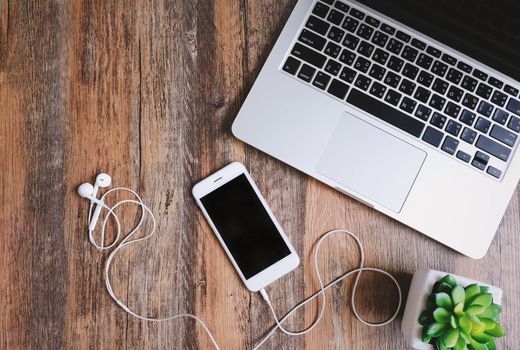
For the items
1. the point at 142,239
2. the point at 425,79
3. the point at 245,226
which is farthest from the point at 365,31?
the point at 142,239

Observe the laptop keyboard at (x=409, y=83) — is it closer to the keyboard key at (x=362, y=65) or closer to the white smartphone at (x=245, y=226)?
the keyboard key at (x=362, y=65)

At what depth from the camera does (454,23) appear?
0.81 m

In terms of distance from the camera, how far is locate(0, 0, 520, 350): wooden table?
851mm

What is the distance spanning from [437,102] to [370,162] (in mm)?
140

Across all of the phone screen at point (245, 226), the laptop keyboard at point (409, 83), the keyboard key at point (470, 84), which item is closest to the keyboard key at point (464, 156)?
the laptop keyboard at point (409, 83)

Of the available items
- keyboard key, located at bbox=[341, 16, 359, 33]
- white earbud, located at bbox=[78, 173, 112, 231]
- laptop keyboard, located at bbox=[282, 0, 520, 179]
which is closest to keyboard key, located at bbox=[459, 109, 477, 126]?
laptop keyboard, located at bbox=[282, 0, 520, 179]

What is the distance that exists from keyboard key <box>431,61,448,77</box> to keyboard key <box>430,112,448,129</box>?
0.07 metres

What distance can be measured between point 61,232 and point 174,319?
23 cm

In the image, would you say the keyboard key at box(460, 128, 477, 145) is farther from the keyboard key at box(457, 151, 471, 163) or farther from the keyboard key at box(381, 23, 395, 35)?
the keyboard key at box(381, 23, 395, 35)

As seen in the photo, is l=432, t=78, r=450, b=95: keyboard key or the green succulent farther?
l=432, t=78, r=450, b=95: keyboard key

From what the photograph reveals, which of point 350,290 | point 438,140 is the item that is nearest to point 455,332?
point 350,290

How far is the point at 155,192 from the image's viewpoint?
0.87 metres

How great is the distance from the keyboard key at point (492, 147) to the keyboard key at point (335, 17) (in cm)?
29

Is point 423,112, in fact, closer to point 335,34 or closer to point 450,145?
point 450,145
